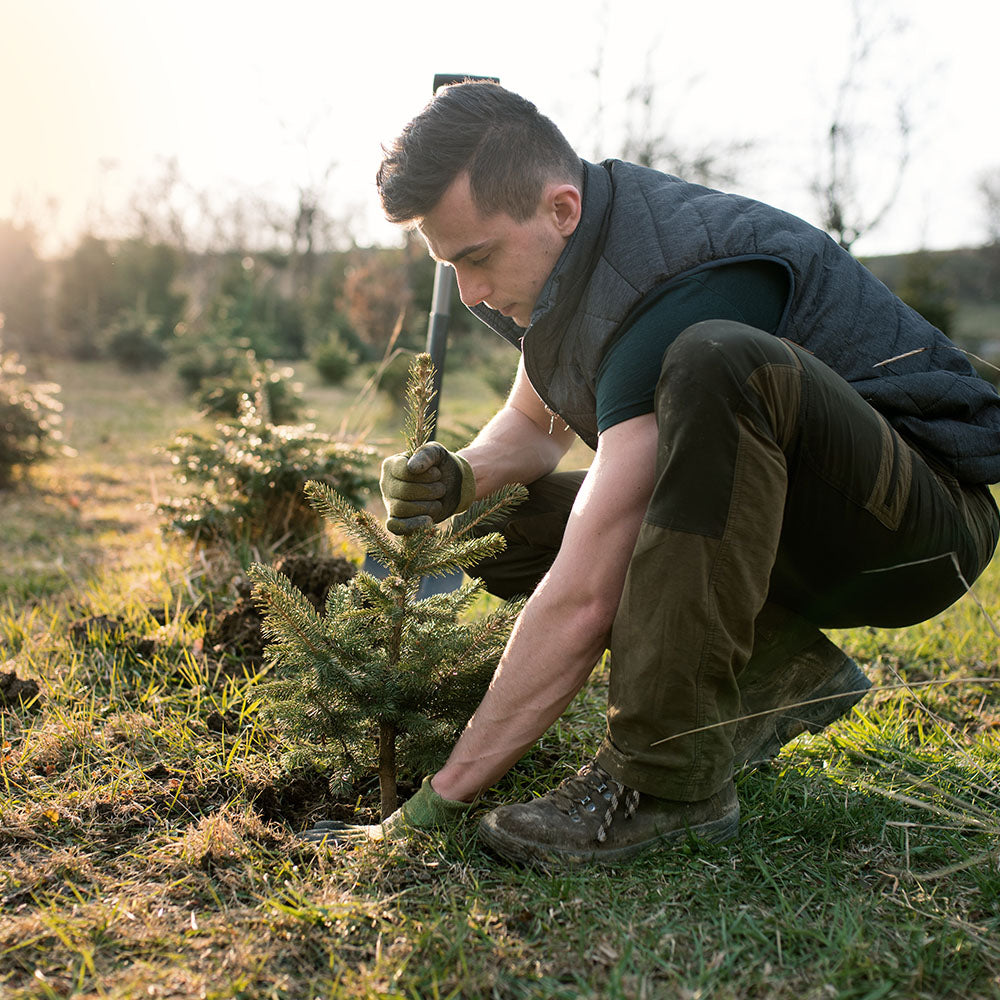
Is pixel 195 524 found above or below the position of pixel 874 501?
below

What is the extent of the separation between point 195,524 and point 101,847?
2121 millimetres

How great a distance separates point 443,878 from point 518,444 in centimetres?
127

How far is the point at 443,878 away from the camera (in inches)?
62.7

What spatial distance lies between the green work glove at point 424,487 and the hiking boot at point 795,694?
0.87 metres

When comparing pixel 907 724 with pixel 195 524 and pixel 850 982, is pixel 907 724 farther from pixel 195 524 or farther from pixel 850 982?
pixel 195 524

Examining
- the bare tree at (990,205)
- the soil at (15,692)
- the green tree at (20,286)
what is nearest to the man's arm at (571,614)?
the soil at (15,692)

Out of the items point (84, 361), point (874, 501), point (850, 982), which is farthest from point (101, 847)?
point (84, 361)

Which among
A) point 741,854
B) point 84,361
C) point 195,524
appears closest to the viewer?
point 741,854

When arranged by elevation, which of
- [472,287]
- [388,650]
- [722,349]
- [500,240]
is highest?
[500,240]

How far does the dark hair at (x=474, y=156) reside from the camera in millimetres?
1874

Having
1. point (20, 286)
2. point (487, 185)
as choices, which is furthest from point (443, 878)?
point (20, 286)

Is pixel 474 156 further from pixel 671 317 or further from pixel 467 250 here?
pixel 671 317

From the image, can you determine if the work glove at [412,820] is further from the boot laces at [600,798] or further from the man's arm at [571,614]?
the boot laces at [600,798]

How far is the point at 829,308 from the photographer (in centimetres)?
→ 192
